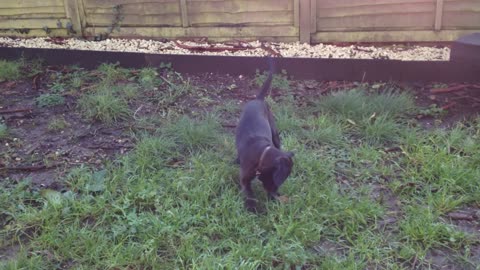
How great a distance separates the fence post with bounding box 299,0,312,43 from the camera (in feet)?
15.9

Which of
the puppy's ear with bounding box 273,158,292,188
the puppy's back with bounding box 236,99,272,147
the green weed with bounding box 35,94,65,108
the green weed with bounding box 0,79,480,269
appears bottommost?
the green weed with bounding box 0,79,480,269

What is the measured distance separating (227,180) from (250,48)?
8.14ft

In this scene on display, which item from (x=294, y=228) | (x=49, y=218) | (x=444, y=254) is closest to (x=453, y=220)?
(x=444, y=254)

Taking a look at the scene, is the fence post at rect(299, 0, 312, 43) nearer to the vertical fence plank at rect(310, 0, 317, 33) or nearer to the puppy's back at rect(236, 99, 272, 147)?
the vertical fence plank at rect(310, 0, 317, 33)

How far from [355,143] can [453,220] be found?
1.02m

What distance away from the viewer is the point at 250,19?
202 inches

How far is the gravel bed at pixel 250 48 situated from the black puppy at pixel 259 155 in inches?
81.9

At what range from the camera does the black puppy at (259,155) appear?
2400mm

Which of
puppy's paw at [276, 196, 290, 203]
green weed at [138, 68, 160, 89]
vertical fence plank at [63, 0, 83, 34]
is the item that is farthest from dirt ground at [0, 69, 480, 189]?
puppy's paw at [276, 196, 290, 203]

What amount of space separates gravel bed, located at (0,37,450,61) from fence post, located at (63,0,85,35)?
0.48 feet

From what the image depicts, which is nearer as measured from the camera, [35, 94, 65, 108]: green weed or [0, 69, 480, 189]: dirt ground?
[0, 69, 480, 189]: dirt ground

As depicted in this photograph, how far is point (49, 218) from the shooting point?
260 cm

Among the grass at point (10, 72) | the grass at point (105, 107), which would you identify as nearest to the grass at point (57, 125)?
the grass at point (105, 107)

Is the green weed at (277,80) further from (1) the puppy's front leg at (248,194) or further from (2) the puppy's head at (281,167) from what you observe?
(2) the puppy's head at (281,167)
